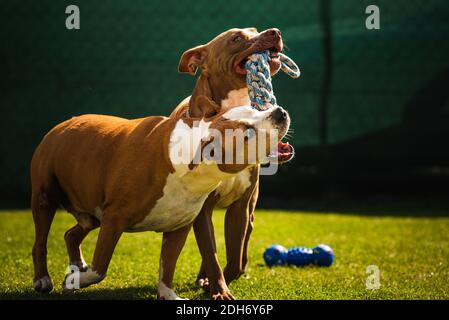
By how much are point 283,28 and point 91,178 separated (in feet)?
18.1

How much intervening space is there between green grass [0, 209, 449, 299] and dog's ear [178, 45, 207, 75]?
135cm

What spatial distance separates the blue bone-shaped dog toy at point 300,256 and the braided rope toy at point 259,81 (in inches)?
60.4

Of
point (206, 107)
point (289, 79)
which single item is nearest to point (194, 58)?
point (206, 107)

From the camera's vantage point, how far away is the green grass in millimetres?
4531

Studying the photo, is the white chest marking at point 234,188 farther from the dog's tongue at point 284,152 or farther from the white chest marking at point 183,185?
the dog's tongue at point 284,152

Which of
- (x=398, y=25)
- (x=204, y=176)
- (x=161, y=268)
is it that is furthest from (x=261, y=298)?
(x=398, y=25)

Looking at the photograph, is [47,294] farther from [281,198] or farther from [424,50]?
[424,50]

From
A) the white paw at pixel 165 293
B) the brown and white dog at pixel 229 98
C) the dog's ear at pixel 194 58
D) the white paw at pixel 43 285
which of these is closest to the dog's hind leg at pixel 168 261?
the white paw at pixel 165 293

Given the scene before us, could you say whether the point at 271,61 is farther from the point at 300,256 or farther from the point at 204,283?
the point at 300,256

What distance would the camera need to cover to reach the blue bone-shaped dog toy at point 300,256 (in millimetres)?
5469

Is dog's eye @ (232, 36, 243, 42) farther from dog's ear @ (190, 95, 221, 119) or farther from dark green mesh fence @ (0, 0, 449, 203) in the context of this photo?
dark green mesh fence @ (0, 0, 449, 203)

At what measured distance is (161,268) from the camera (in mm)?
4246

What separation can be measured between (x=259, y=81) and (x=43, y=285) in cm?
164

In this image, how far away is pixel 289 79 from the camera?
920 centimetres
